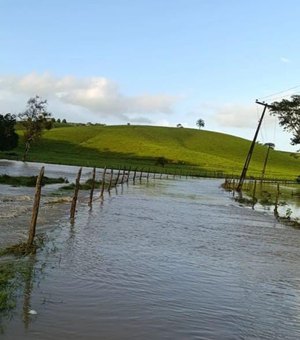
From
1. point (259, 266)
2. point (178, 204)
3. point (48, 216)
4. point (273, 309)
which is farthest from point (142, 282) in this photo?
point (178, 204)

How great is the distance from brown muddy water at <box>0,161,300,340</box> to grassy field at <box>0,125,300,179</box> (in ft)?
295

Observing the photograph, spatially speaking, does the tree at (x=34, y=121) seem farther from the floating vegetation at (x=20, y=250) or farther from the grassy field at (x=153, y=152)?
the floating vegetation at (x=20, y=250)

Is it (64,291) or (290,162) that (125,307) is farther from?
(290,162)

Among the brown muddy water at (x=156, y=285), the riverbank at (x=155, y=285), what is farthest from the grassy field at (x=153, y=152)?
the brown muddy water at (x=156, y=285)

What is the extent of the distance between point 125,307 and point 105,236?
34.1ft

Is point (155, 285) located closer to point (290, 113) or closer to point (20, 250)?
point (20, 250)

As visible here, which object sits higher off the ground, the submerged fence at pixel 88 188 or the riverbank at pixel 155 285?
the submerged fence at pixel 88 188

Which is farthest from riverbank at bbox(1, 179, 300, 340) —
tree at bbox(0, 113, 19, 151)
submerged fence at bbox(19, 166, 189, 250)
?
tree at bbox(0, 113, 19, 151)

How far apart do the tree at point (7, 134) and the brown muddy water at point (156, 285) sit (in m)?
92.9

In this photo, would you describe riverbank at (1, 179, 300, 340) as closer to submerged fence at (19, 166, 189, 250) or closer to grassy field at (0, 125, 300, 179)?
submerged fence at (19, 166, 189, 250)

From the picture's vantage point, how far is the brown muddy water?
1016 centimetres

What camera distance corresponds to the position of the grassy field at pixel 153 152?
126875mm

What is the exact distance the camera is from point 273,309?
12523 mm

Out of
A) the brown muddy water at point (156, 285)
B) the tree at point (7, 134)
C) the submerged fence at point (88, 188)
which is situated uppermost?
the tree at point (7, 134)
